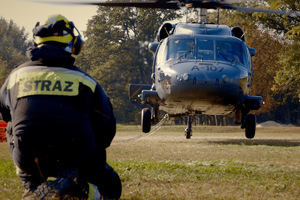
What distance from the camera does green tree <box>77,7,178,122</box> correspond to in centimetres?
6538

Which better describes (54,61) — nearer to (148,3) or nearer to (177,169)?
(177,169)

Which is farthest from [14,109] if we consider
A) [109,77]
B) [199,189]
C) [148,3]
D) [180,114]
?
[109,77]

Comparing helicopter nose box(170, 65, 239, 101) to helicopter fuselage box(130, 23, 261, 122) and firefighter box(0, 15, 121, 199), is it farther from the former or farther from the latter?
firefighter box(0, 15, 121, 199)

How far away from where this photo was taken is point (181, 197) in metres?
6.11

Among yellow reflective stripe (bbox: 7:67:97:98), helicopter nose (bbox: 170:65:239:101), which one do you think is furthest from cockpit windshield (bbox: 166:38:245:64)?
yellow reflective stripe (bbox: 7:67:97:98)

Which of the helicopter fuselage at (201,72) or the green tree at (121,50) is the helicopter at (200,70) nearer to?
the helicopter fuselage at (201,72)

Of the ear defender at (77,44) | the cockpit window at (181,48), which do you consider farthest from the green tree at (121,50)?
the ear defender at (77,44)

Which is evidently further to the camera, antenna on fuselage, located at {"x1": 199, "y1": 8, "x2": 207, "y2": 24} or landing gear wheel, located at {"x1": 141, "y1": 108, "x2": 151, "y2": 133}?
antenna on fuselage, located at {"x1": 199, "y1": 8, "x2": 207, "y2": 24}

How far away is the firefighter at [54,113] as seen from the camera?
3.97m

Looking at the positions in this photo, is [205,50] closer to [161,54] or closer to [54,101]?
[161,54]

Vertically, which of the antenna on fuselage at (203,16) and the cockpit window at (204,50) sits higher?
the antenna on fuselage at (203,16)

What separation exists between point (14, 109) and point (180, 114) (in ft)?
48.5

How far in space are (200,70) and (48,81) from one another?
36.0 feet

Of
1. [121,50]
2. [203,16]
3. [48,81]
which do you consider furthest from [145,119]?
[121,50]
